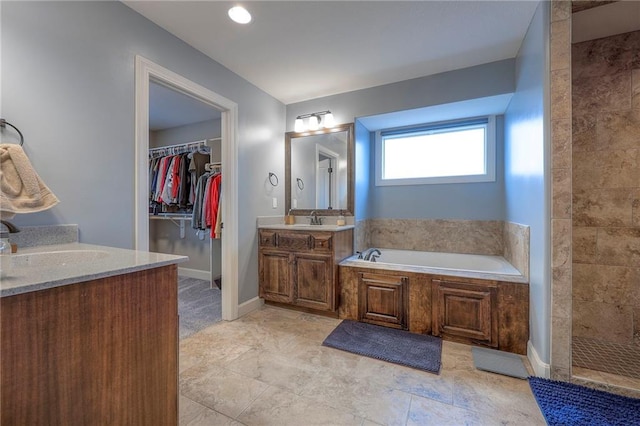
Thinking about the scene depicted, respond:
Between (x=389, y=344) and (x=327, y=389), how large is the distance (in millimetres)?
726

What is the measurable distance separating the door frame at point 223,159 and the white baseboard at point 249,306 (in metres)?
0.07

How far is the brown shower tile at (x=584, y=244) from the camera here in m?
2.12

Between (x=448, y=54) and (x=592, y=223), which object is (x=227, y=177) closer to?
(x=448, y=54)

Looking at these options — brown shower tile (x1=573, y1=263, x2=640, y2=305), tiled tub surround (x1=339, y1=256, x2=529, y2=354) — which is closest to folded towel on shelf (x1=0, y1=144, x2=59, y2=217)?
tiled tub surround (x1=339, y1=256, x2=529, y2=354)

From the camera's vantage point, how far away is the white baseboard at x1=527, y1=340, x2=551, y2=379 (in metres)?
1.64

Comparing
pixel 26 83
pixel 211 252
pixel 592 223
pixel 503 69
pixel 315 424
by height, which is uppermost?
pixel 503 69

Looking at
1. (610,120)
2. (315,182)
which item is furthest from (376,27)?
(610,120)

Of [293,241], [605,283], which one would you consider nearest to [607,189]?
[605,283]

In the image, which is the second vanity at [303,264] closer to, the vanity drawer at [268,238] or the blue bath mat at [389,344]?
the vanity drawer at [268,238]

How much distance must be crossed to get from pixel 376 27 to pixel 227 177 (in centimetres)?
177

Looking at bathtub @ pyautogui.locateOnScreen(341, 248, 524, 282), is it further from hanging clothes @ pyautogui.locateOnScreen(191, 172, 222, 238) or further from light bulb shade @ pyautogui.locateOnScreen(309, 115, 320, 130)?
hanging clothes @ pyautogui.locateOnScreen(191, 172, 222, 238)

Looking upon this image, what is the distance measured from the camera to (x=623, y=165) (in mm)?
2023

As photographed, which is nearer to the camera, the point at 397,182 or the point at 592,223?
the point at 592,223

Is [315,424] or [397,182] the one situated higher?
[397,182]
